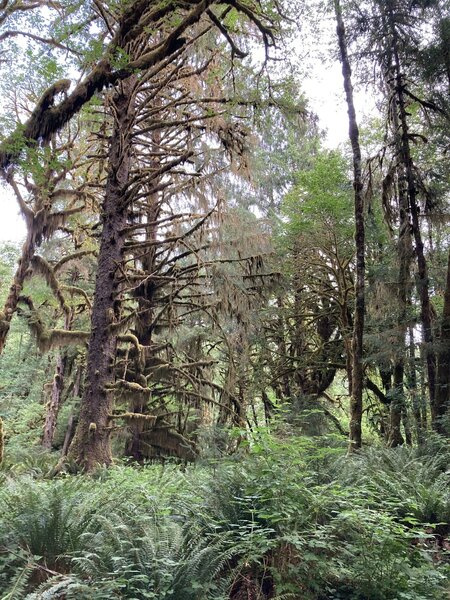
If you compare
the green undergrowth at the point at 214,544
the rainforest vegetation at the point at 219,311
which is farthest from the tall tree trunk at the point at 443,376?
the green undergrowth at the point at 214,544

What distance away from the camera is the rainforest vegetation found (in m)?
3.14

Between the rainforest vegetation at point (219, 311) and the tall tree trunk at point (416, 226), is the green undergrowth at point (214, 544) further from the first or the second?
the tall tree trunk at point (416, 226)

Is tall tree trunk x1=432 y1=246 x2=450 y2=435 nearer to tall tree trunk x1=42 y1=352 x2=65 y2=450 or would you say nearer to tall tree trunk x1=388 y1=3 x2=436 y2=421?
tall tree trunk x1=388 y1=3 x2=436 y2=421

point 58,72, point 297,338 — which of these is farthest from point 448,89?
point 58,72

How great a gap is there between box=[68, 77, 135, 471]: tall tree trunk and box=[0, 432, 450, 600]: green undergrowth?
276 cm

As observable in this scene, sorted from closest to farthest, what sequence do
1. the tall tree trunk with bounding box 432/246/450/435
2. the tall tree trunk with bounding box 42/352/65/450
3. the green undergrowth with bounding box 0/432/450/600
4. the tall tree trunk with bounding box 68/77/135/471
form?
the green undergrowth with bounding box 0/432/450/600
the tall tree trunk with bounding box 68/77/135/471
the tall tree trunk with bounding box 432/246/450/435
the tall tree trunk with bounding box 42/352/65/450

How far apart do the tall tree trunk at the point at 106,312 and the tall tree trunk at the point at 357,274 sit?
4.24 meters

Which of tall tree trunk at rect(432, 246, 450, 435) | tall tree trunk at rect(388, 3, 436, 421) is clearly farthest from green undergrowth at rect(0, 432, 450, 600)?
tall tree trunk at rect(388, 3, 436, 421)

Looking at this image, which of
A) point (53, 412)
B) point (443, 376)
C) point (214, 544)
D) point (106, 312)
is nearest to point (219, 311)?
point (106, 312)

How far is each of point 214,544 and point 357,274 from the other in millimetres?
6165

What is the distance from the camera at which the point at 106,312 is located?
24.8 feet

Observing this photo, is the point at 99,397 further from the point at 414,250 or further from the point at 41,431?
the point at 41,431

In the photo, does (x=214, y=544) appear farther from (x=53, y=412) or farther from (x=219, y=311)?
(x=53, y=412)

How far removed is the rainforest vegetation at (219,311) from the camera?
10.3 feet
